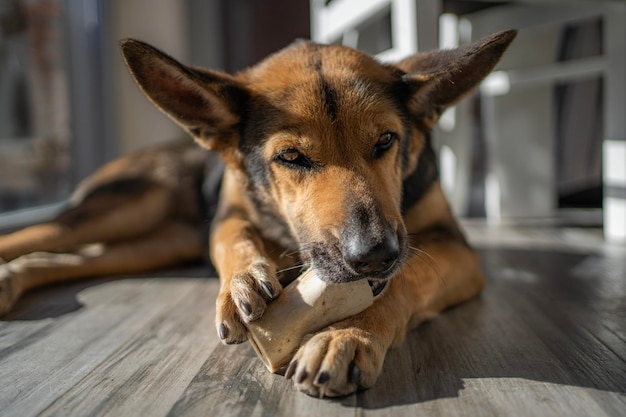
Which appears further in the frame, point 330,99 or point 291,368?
point 330,99

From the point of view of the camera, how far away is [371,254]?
4.72 ft

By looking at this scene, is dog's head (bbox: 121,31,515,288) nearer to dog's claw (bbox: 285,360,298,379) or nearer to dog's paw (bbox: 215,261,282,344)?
dog's paw (bbox: 215,261,282,344)

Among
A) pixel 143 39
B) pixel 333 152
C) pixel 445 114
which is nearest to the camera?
pixel 333 152

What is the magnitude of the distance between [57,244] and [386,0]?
1.93 metres

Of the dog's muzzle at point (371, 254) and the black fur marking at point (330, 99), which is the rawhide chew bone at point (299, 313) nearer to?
the dog's muzzle at point (371, 254)

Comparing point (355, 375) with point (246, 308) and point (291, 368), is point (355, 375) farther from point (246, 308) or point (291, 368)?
point (246, 308)

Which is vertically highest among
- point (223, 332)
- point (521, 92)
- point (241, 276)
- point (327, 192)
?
point (521, 92)

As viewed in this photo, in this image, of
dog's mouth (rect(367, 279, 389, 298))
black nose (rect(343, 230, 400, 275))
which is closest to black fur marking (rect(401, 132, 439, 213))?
dog's mouth (rect(367, 279, 389, 298))

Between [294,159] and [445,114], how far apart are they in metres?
2.17

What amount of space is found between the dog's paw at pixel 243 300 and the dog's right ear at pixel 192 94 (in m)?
0.61

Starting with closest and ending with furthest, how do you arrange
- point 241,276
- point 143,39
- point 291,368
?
point 291,368 < point 241,276 < point 143,39

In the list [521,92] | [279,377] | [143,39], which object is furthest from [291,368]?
[143,39]

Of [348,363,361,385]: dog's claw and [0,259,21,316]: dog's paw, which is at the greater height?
[0,259,21,316]: dog's paw

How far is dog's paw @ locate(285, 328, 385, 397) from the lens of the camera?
128 centimetres
